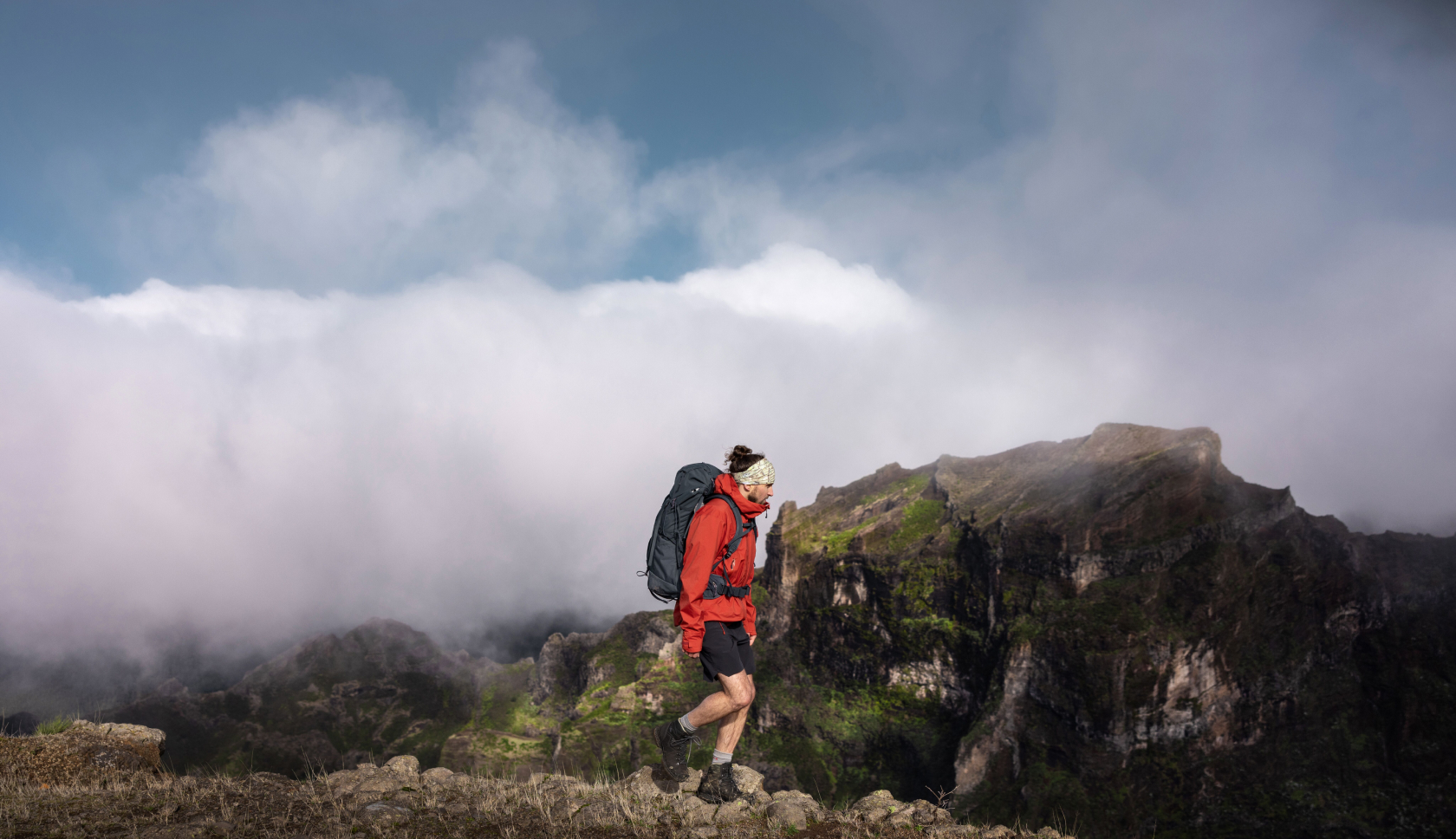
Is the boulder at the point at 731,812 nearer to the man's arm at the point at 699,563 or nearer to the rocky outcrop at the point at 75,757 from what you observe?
the man's arm at the point at 699,563

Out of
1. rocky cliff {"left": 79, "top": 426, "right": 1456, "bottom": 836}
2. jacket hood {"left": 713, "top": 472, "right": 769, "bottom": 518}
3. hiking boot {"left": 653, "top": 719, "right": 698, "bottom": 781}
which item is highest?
jacket hood {"left": 713, "top": 472, "right": 769, "bottom": 518}

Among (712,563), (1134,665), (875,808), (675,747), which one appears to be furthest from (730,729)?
(1134,665)

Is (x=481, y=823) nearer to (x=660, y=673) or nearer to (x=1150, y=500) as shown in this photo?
(x=1150, y=500)

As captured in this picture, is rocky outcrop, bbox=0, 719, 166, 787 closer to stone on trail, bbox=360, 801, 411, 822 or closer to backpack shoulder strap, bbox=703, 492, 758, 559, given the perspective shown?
stone on trail, bbox=360, 801, 411, 822

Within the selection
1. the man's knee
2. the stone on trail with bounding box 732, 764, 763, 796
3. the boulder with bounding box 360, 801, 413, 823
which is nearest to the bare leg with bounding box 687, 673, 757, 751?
the man's knee

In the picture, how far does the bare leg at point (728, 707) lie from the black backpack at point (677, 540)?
0.96 meters

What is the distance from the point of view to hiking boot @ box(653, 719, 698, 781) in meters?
8.42

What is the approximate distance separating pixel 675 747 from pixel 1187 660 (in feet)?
349

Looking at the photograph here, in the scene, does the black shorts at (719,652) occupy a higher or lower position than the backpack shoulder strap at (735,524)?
lower

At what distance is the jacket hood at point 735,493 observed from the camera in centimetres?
781

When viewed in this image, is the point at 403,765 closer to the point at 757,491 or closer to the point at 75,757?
the point at 75,757

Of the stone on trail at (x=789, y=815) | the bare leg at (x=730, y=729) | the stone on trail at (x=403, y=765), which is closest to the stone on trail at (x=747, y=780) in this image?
the stone on trail at (x=789, y=815)

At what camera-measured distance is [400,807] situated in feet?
26.7

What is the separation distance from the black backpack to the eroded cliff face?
3826 inches
